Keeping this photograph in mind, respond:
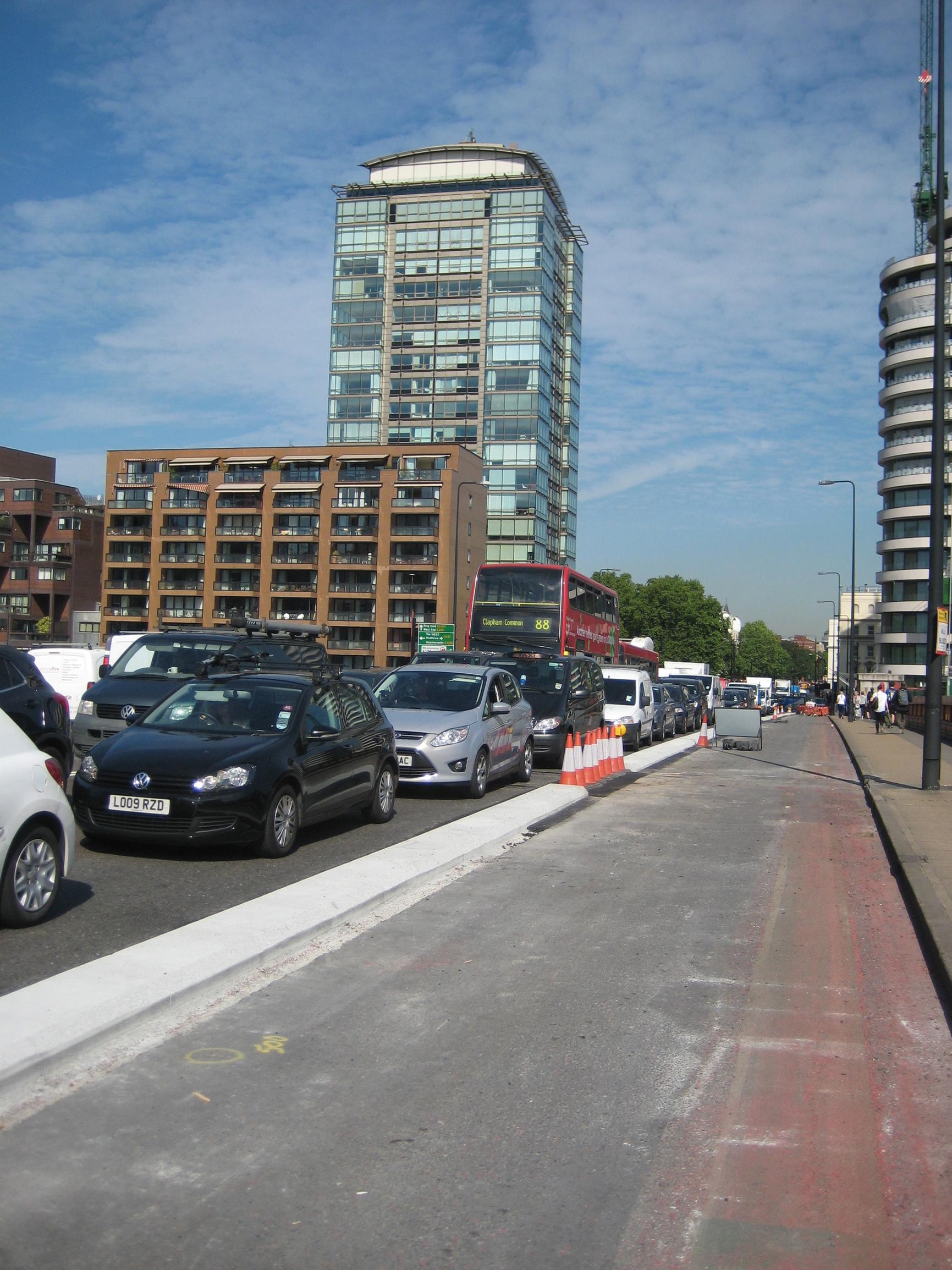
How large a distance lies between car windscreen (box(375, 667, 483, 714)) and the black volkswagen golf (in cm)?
354

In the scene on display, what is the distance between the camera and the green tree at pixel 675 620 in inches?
4594

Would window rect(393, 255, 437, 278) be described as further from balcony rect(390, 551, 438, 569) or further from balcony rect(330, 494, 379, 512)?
balcony rect(390, 551, 438, 569)

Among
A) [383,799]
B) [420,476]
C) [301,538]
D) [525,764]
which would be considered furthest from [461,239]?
[383,799]

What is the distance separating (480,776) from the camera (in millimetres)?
14516

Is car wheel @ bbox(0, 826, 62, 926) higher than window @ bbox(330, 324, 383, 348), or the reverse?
window @ bbox(330, 324, 383, 348)

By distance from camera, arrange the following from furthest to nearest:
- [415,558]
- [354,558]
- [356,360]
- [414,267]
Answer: [356,360]
[414,267]
[354,558]
[415,558]

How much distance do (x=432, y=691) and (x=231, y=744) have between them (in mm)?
6276

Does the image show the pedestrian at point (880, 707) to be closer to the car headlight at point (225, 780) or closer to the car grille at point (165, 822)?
the car headlight at point (225, 780)

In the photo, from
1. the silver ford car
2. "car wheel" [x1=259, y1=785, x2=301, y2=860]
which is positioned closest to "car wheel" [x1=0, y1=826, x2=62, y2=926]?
"car wheel" [x1=259, y1=785, x2=301, y2=860]

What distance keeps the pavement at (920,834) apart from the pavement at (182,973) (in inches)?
138

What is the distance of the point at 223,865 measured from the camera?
9.12 metres

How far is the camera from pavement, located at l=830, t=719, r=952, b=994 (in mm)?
7469

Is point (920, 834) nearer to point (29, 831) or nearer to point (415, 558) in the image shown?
point (29, 831)

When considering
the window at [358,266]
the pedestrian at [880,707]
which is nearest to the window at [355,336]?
the window at [358,266]
